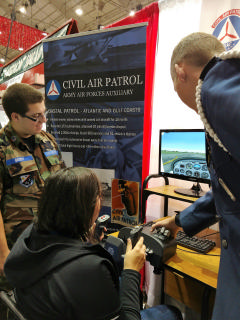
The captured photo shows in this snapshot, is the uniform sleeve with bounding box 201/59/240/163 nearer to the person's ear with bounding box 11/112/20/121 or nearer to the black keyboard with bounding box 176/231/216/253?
the black keyboard with bounding box 176/231/216/253

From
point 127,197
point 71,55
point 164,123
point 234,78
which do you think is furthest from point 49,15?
point 234,78

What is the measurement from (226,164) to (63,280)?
559mm

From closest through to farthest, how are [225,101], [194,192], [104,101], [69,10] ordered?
1. [225,101]
2. [194,192]
3. [104,101]
4. [69,10]

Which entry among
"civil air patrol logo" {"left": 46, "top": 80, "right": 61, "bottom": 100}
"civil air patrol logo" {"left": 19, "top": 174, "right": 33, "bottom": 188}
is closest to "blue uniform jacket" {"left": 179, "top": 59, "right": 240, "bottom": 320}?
"civil air patrol logo" {"left": 19, "top": 174, "right": 33, "bottom": 188}

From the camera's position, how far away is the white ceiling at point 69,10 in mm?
5315

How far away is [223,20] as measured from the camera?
1709 millimetres

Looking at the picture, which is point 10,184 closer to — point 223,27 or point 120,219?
point 120,219

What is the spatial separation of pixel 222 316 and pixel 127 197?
1321 millimetres

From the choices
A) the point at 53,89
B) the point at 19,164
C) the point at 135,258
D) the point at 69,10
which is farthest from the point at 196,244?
the point at 69,10

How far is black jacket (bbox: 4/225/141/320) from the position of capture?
63 centimetres

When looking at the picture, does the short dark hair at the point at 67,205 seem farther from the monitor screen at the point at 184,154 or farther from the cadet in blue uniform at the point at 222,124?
the monitor screen at the point at 184,154

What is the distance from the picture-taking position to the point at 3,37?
333 centimetres

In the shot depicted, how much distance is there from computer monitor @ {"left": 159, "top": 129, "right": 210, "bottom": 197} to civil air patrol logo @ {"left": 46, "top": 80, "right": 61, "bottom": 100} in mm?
1104

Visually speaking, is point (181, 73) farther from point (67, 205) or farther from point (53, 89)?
point (53, 89)
